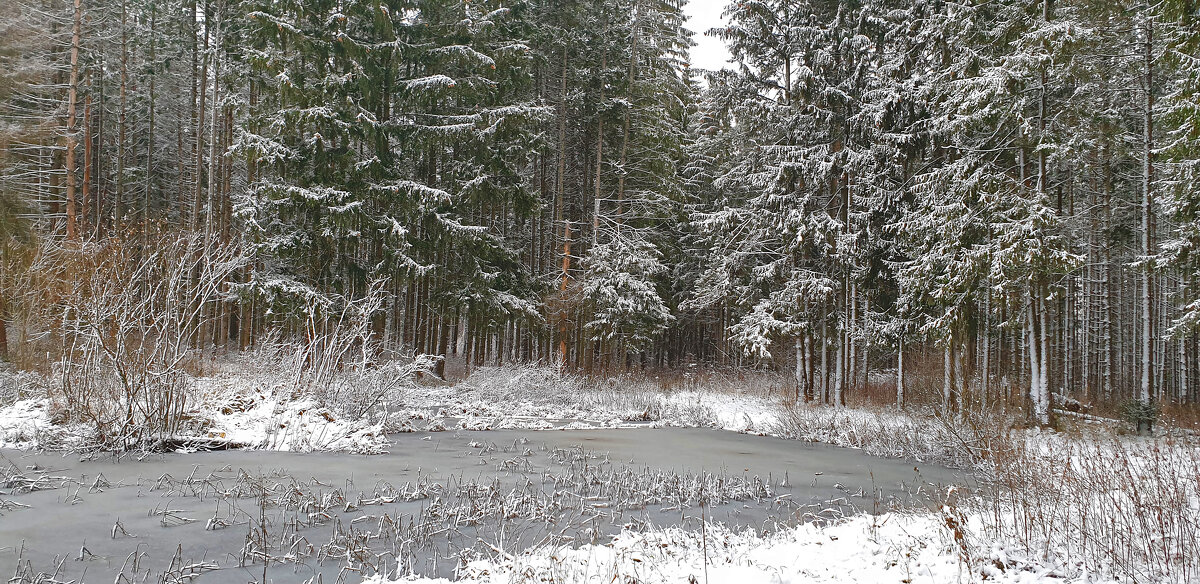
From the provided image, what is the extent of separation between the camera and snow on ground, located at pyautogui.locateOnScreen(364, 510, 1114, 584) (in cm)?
443

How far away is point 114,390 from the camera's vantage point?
8.80m

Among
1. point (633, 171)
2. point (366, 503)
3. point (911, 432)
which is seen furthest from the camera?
point (633, 171)

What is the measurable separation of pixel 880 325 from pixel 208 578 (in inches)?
624

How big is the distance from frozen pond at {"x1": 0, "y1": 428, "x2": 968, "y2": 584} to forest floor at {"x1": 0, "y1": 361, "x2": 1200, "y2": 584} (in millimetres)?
453

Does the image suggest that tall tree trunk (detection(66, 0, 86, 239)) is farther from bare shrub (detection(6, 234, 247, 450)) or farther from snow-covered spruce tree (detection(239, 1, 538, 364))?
bare shrub (detection(6, 234, 247, 450))

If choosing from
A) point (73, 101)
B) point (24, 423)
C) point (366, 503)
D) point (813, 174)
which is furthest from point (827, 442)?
point (73, 101)

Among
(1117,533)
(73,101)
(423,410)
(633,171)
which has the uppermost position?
(73,101)

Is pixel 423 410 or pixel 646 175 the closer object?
pixel 423 410

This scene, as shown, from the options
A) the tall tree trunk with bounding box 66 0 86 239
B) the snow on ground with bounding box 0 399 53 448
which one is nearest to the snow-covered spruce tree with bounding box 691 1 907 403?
the snow on ground with bounding box 0 399 53 448

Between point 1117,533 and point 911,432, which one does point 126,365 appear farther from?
point 911,432

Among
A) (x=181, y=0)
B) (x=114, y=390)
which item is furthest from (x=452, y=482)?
(x=181, y=0)

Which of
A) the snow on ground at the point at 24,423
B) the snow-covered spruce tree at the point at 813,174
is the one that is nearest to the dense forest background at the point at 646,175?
the snow-covered spruce tree at the point at 813,174

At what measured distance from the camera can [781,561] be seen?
195 inches

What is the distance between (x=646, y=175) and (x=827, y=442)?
13.4 meters
